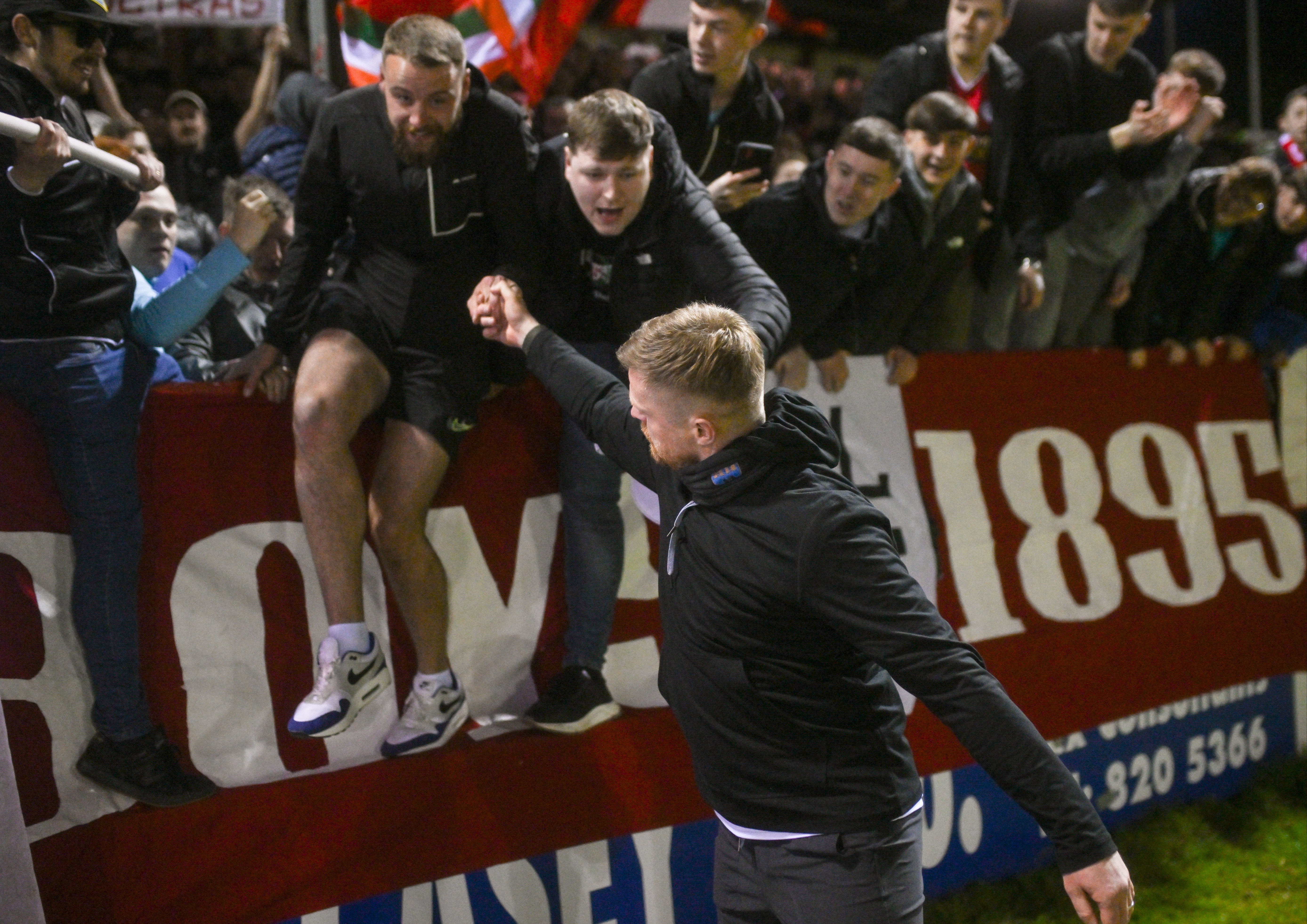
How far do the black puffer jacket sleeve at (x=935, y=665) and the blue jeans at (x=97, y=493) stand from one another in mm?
1812

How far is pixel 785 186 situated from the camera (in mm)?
4125

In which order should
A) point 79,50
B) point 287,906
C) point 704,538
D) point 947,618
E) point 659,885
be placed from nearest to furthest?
point 704,538 → point 79,50 → point 287,906 → point 659,885 → point 947,618

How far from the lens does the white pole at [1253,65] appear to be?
10273 millimetres

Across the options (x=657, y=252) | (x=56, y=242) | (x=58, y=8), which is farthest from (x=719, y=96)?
(x=56, y=242)

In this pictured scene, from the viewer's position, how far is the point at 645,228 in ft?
10.8

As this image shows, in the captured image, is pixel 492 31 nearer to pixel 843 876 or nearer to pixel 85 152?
pixel 85 152

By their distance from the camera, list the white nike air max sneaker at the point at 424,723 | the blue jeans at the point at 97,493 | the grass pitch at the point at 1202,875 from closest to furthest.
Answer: the blue jeans at the point at 97,493 < the white nike air max sneaker at the point at 424,723 < the grass pitch at the point at 1202,875

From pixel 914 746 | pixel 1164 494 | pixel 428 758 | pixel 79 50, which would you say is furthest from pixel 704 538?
pixel 1164 494

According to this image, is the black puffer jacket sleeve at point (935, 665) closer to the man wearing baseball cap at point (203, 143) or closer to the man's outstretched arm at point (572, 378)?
the man's outstretched arm at point (572, 378)

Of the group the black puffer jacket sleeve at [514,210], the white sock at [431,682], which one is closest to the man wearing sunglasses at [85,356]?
the white sock at [431,682]

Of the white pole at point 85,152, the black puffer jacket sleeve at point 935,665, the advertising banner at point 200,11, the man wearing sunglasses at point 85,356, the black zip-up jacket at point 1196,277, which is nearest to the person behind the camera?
the black puffer jacket sleeve at point 935,665

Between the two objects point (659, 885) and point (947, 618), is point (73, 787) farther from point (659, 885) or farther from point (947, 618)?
point (947, 618)

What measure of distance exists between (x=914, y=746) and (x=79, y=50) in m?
3.45

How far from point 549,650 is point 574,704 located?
0.97 feet
